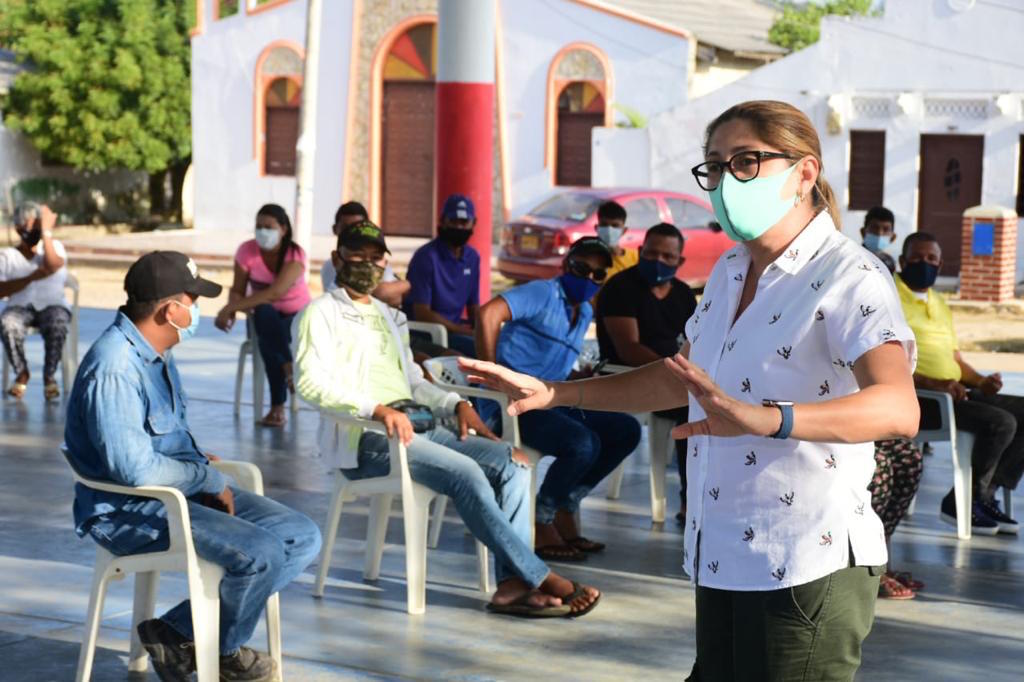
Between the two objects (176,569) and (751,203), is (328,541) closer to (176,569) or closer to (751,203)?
(176,569)

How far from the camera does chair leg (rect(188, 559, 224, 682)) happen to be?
5.04 meters

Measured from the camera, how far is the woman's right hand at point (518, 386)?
3512mm

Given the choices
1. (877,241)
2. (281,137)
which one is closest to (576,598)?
(877,241)

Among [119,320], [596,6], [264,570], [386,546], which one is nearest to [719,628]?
[264,570]

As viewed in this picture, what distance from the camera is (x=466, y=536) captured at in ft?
24.8

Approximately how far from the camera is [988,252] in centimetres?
2044

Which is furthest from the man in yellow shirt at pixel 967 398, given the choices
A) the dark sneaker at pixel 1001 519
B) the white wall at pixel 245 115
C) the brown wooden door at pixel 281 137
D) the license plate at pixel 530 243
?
the brown wooden door at pixel 281 137

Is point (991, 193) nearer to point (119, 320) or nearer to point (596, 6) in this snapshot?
point (596, 6)

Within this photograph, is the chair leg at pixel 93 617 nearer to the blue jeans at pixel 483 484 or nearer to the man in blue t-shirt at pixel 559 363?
the blue jeans at pixel 483 484

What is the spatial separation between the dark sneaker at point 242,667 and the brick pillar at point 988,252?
54.9 feet

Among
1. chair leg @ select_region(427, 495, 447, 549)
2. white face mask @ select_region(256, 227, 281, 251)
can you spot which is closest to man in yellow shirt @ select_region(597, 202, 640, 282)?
white face mask @ select_region(256, 227, 281, 251)

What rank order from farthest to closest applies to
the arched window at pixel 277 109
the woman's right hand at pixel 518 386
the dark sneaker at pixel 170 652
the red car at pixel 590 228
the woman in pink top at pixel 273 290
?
the arched window at pixel 277 109 → the red car at pixel 590 228 → the woman in pink top at pixel 273 290 → the dark sneaker at pixel 170 652 → the woman's right hand at pixel 518 386

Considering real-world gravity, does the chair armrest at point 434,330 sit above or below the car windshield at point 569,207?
below

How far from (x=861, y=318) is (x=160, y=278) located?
111 inches
